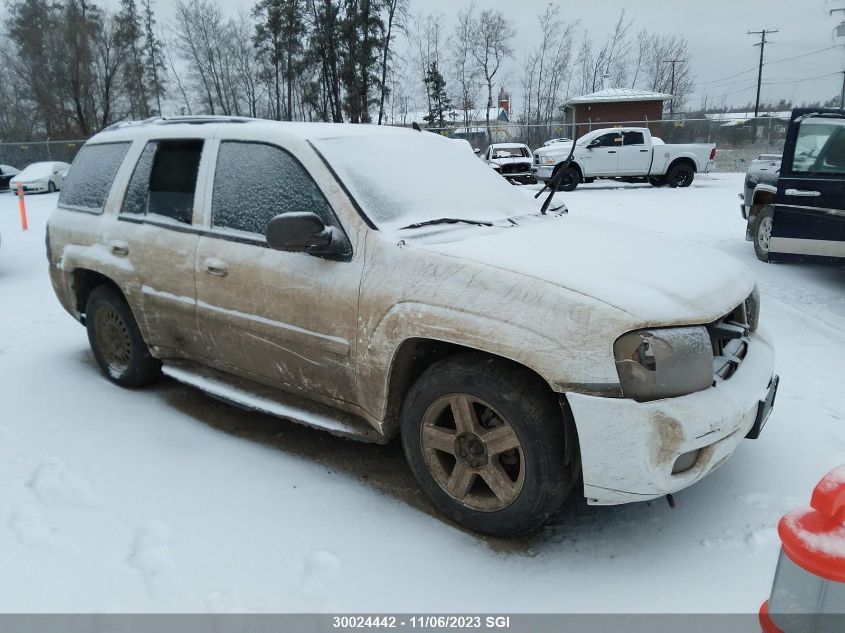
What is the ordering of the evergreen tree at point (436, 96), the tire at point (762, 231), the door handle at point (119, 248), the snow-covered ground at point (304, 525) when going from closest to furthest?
1. the snow-covered ground at point (304, 525)
2. the door handle at point (119, 248)
3. the tire at point (762, 231)
4. the evergreen tree at point (436, 96)

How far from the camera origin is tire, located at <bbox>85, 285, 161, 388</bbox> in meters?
4.39

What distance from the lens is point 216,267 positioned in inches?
143

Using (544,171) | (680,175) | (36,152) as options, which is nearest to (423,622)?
(544,171)

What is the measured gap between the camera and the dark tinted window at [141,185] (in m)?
4.21

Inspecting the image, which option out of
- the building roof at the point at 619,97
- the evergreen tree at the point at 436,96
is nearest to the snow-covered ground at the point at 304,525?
the building roof at the point at 619,97

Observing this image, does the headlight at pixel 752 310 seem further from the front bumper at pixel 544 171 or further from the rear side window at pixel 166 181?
the front bumper at pixel 544 171

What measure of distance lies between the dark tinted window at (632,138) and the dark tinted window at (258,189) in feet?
61.5

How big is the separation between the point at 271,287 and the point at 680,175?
64.8ft

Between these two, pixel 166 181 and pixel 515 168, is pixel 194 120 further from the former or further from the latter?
pixel 515 168

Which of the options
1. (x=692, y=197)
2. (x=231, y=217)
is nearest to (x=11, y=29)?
(x=692, y=197)

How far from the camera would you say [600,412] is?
2.44 metres

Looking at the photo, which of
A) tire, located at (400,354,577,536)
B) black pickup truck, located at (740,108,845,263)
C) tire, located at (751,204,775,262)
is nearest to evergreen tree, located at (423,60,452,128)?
tire, located at (751,204,775,262)

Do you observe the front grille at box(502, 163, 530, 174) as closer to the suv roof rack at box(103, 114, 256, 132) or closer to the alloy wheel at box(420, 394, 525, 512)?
the suv roof rack at box(103, 114, 256, 132)

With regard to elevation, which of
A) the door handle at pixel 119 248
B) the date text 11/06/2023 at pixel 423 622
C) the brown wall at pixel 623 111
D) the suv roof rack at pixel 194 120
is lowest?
the date text 11/06/2023 at pixel 423 622
